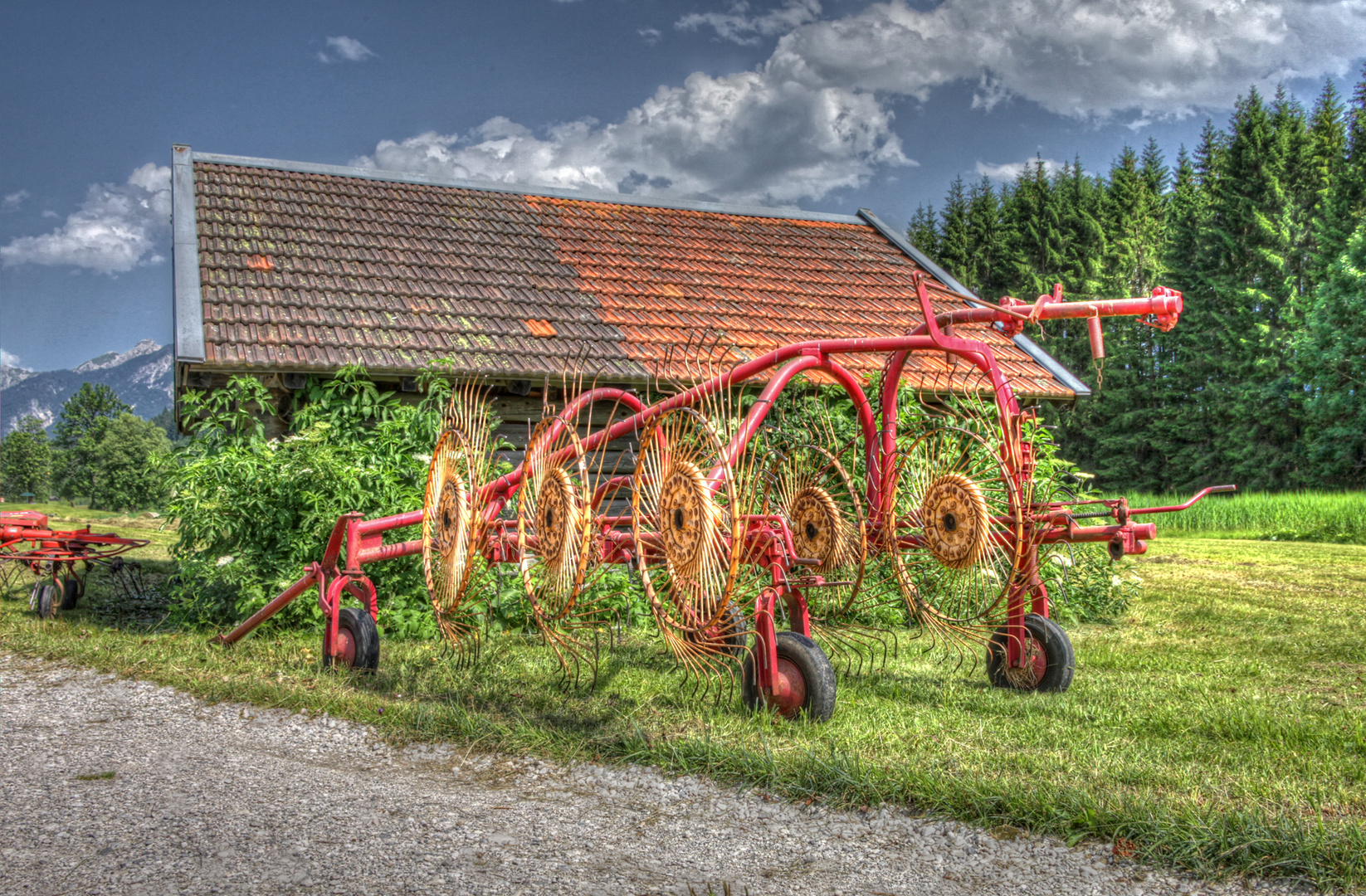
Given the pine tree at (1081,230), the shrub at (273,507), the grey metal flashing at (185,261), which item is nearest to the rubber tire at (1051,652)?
the shrub at (273,507)

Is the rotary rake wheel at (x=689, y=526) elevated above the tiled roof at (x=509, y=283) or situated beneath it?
situated beneath

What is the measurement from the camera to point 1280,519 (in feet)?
59.6

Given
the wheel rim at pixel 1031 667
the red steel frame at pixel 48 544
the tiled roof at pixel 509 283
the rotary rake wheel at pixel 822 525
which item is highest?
the tiled roof at pixel 509 283

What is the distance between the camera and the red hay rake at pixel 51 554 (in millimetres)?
7898

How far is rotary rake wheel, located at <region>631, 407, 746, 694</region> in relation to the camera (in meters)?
3.53

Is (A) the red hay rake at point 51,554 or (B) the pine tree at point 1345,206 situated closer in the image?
(A) the red hay rake at point 51,554

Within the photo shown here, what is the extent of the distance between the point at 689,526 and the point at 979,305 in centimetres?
584

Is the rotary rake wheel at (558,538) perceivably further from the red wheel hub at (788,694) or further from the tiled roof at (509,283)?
the tiled roof at (509,283)

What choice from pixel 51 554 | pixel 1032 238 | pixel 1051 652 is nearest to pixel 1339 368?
pixel 1032 238

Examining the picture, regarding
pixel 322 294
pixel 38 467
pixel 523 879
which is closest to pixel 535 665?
pixel 523 879

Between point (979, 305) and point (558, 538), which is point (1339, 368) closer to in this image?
point (979, 305)

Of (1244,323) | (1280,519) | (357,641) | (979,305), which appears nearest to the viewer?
(357,641)

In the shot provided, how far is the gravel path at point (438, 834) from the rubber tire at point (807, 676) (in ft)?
2.41

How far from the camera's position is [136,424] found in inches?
2341
